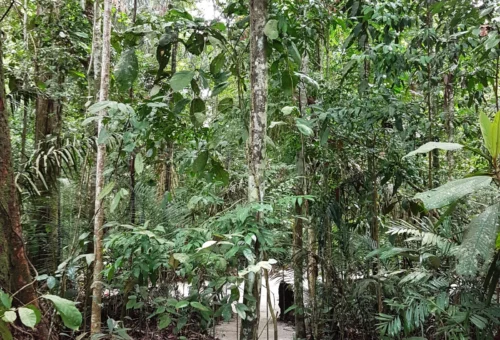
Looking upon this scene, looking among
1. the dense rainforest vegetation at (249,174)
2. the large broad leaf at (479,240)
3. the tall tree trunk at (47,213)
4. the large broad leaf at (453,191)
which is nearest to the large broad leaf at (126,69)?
the dense rainforest vegetation at (249,174)

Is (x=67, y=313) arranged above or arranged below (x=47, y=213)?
below

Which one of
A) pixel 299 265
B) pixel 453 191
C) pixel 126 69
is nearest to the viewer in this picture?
pixel 453 191

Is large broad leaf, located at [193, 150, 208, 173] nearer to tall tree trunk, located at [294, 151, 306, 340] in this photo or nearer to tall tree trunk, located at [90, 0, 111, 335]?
tall tree trunk, located at [90, 0, 111, 335]

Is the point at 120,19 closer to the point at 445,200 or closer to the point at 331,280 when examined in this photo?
the point at 331,280

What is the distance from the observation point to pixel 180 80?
236 cm

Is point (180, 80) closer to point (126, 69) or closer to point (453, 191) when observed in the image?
point (126, 69)

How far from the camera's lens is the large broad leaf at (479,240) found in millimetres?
1229

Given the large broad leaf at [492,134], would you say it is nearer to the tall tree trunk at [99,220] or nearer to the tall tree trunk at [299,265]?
the tall tree trunk at [99,220]

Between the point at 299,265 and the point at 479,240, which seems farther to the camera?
the point at 299,265

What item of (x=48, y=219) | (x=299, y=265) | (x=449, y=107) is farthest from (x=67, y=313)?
(x=449, y=107)

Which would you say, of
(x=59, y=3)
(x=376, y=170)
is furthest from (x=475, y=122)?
(x=59, y=3)

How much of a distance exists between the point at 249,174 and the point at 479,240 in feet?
4.81

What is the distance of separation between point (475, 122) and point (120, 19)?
4.34 m

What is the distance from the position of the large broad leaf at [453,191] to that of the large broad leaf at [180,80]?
5.05 feet
